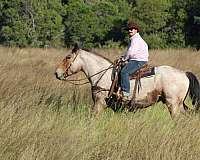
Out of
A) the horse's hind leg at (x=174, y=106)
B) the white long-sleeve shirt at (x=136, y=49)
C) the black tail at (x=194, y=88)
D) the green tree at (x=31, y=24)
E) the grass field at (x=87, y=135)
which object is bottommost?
the green tree at (x=31, y=24)

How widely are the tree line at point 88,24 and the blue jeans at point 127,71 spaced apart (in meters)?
34.0

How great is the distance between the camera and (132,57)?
27.6 ft

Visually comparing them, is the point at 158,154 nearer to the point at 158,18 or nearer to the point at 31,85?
the point at 31,85

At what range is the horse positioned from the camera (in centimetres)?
853

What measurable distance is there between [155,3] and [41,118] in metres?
39.6

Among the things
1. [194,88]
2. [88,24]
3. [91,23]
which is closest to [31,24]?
[88,24]

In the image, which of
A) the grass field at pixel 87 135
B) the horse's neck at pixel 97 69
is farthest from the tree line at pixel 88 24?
the grass field at pixel 87 135

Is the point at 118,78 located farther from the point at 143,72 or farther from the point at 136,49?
the point at 136,49

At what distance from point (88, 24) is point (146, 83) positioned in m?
38.2

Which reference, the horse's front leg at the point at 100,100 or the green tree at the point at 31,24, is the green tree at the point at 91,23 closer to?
the green tree at the point at 31,24

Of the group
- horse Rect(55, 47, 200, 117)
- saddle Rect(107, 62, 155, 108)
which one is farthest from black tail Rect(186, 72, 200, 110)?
saddle Rect(107, 62, 155, 108)

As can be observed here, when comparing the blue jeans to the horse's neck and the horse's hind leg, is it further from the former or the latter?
the horse's hind leg

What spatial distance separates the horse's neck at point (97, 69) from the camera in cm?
854

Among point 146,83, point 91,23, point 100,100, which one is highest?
point 146,83
